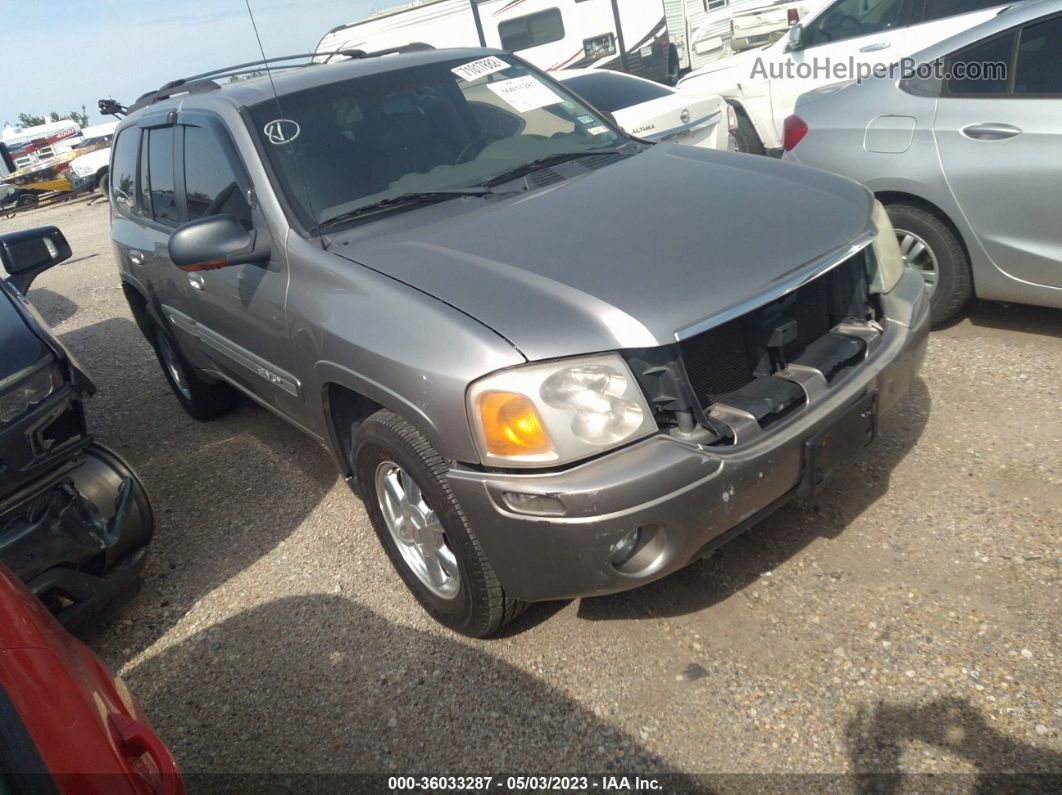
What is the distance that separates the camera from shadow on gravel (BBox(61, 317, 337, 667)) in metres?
3.47

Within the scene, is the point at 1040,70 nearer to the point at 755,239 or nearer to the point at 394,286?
the point at 755,239

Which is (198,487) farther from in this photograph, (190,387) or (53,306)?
(53,306)

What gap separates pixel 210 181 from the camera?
3.54 metres

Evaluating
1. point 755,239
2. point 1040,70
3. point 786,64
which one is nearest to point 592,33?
point 786,64

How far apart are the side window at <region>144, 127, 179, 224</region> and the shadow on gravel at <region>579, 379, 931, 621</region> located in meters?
2.83

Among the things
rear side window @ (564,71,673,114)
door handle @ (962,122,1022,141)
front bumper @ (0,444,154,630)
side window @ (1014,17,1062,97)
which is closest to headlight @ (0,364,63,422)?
front bumper @ (0,444,154,630)

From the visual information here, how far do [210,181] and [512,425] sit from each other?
215 cm

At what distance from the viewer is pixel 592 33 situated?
50.9 ft

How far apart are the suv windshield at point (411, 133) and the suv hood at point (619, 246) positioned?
0.25 meters

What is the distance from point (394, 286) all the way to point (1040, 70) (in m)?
3.17

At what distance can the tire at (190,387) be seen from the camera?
16.0 feet

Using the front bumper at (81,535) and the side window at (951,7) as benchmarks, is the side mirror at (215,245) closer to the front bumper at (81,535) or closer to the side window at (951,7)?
the front bumper at (81,535)

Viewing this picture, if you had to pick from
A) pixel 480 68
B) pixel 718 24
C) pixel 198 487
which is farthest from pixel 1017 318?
pixel 718 24

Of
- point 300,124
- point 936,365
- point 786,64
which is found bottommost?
point 936,365
